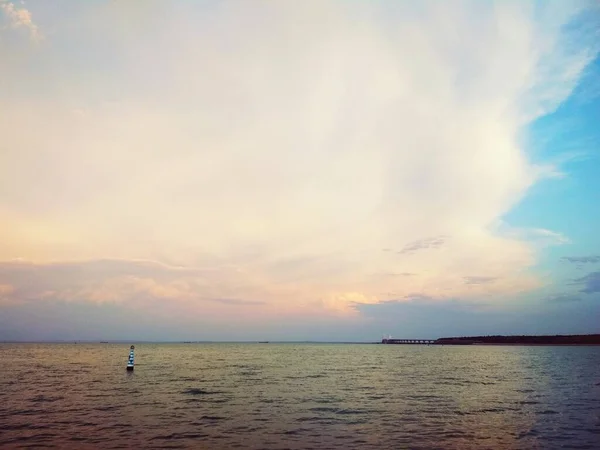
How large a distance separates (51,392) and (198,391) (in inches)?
551

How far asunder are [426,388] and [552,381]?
19.0 metres

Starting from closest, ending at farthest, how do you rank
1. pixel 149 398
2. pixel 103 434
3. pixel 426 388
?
pixel 103 434 → pixel 149 398 → pixel 426 388

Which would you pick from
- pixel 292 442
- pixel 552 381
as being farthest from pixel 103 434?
pixel 552 381

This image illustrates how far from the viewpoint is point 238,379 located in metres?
53.8

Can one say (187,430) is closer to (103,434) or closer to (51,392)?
(103,434)

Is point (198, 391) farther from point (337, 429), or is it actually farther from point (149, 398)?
point (337, 429)

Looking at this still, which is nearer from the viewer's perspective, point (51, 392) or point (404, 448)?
point (404, 448)

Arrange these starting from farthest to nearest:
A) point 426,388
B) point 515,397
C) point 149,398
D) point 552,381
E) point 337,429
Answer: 1. point 552,381
2. point 426,388
3. point 515,397
4. point 149,398
5. point 337,429

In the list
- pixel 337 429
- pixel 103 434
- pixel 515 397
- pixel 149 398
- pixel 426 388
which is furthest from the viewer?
pixel 426 388

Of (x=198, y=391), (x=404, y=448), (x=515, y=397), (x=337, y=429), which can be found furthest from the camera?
(x=198, y=391)

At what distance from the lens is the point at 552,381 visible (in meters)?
52.9

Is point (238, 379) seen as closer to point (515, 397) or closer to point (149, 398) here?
point (149, 398)

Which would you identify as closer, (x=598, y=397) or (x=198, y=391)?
(x=598, y=397)

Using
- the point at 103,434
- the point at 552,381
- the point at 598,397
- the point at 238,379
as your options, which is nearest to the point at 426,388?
the point at 598,397
